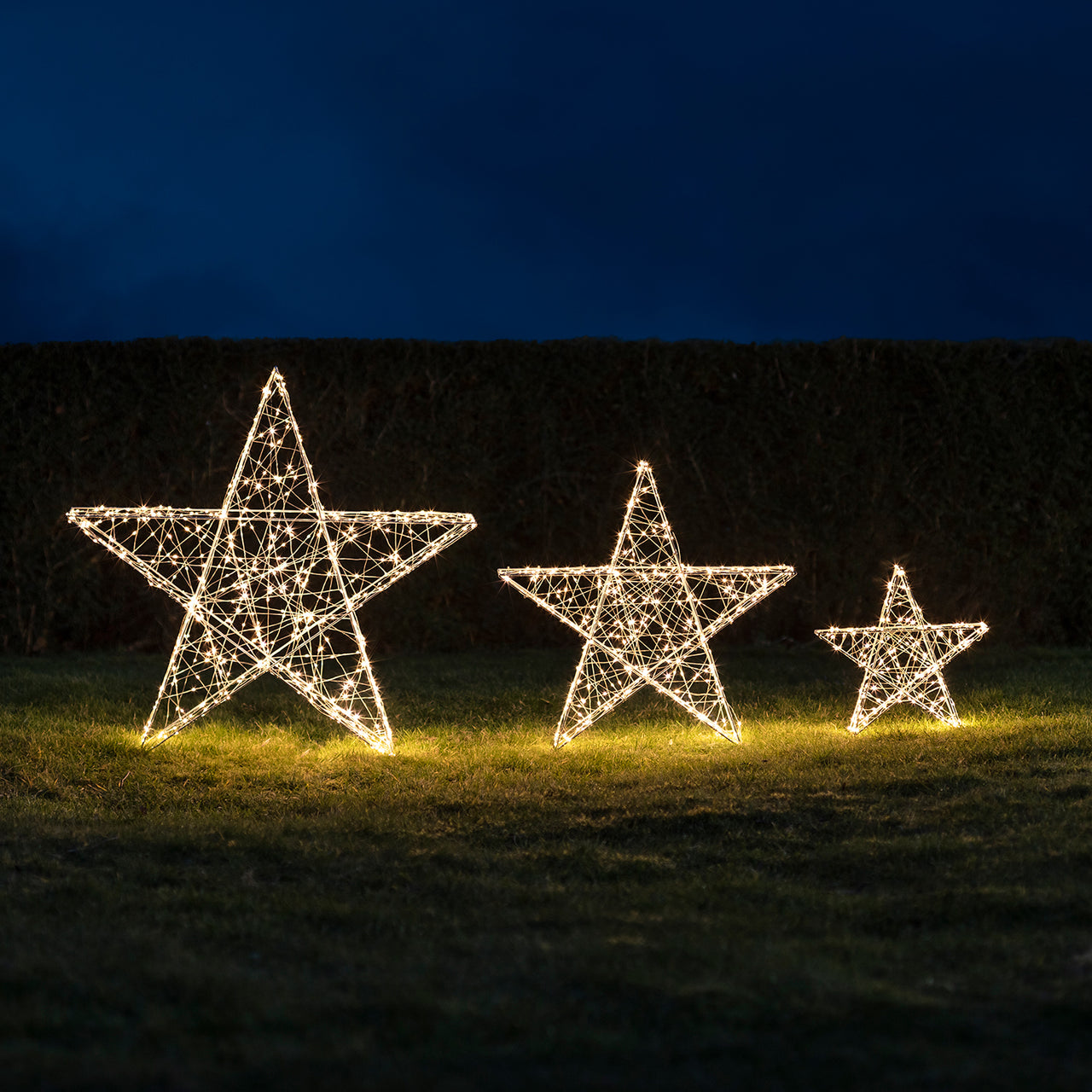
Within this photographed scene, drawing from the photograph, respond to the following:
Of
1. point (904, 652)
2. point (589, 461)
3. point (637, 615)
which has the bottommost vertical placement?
point (904, 652)

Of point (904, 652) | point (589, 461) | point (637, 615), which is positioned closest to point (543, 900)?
point (637, 615)

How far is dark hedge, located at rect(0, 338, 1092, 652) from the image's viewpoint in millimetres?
11570

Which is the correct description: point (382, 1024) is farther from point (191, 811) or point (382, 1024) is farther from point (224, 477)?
point (224, 477)

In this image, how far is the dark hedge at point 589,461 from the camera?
11.6 m

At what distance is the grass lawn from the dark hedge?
272 cm

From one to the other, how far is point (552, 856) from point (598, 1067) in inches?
93.3

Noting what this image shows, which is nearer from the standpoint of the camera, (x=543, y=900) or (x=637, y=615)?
(x=543, y=900)

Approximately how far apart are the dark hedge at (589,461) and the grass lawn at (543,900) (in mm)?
2718

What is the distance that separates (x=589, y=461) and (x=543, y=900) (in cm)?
742

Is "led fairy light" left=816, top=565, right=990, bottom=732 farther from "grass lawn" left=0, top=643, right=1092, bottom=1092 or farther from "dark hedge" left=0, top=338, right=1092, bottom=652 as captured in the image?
"dark hedge" left=0, top=338, right=1092, bottom=652

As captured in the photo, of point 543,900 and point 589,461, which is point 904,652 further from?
point 543,900

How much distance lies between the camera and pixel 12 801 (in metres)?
6.57

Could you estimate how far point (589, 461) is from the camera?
39.0 ft

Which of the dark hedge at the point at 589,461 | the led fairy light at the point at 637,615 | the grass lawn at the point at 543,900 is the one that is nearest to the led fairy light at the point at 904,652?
the grass lawn at the point at 543,900
